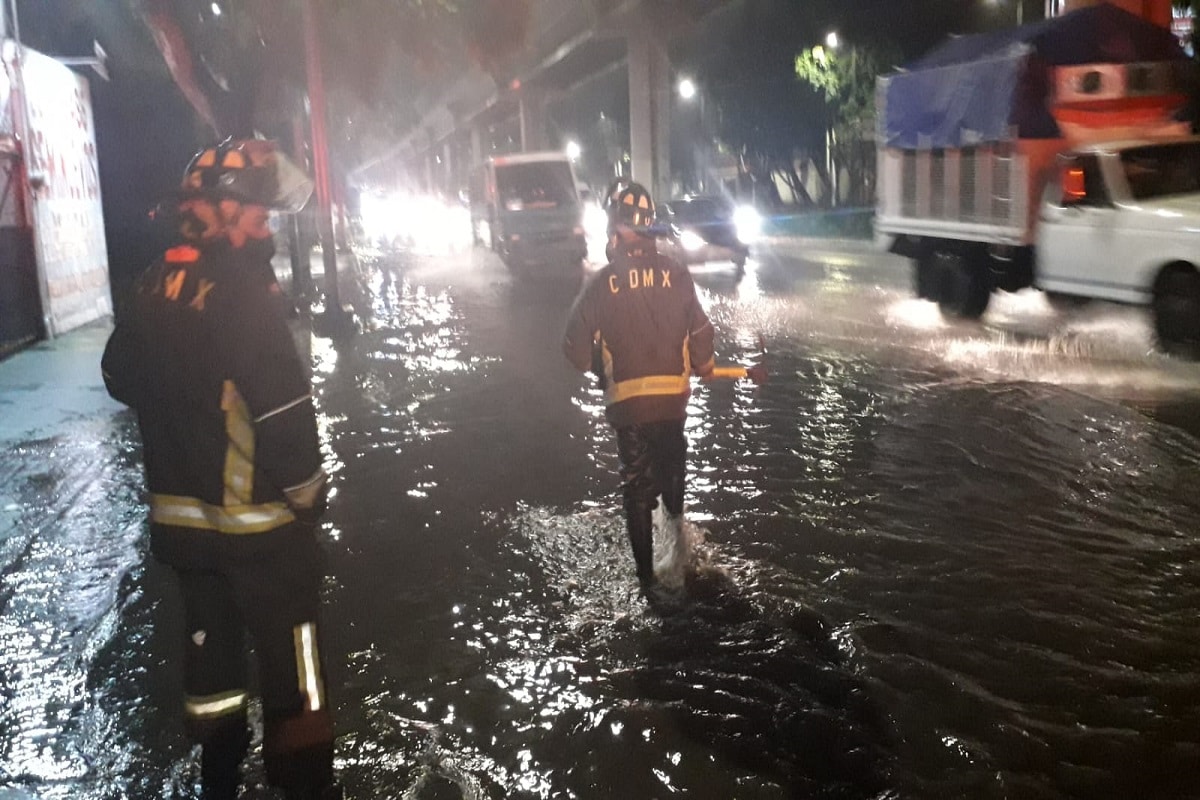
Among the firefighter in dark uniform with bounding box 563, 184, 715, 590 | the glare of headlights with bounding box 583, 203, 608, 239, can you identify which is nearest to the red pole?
the firefighter in dark uniform with bounding box 563, 184, 715, 590

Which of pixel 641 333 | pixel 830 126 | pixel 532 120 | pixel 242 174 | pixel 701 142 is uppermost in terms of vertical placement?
pixel 532 120

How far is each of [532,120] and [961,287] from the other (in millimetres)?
34096

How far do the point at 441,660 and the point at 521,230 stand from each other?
19.3m

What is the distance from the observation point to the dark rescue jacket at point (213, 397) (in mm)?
3021

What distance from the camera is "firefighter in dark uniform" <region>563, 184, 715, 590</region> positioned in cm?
496

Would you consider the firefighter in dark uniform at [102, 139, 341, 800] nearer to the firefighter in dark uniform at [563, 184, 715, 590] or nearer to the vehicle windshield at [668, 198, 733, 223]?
the firefighter in dark uniform at [563, 184, 715, 590]

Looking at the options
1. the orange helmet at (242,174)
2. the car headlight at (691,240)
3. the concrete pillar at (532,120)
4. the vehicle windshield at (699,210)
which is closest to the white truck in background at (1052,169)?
the car headlight at (691,240)

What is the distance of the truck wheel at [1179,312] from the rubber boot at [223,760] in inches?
374

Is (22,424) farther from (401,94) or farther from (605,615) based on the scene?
(401,94)

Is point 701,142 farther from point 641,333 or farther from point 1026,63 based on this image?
point 641,333

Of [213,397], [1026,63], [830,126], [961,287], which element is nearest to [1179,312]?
[1026,63]

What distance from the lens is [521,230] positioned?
76.3 ft

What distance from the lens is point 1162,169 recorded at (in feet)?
35.9

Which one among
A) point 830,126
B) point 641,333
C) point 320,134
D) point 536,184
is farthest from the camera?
point 830,126
